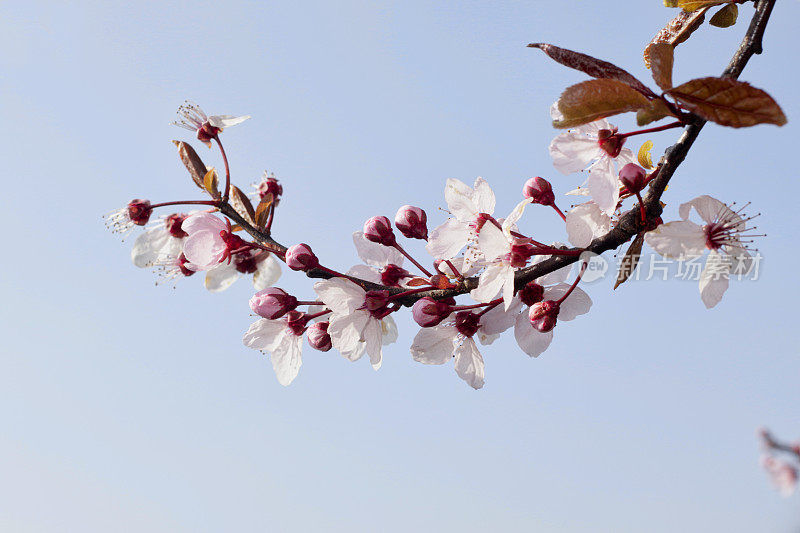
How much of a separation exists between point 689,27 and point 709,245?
2.27 ft

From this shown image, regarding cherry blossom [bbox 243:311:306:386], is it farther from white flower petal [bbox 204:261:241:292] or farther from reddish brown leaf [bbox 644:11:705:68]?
reddish brown leaf [bbox 644:11:705:68]

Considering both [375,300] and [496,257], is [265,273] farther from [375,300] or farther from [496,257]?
[496,257]

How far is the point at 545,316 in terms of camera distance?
168cm

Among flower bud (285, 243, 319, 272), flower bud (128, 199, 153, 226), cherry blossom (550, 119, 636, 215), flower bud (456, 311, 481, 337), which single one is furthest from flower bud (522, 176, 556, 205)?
flower bud (128, 199, 153, 226)

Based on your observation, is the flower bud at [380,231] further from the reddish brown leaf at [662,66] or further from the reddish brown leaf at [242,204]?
the reddish brown leaf at [662,66]

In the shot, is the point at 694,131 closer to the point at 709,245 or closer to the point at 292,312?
the point at 709,245

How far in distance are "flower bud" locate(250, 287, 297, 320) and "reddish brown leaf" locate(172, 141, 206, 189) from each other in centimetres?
41

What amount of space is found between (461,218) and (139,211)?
1.12 meters

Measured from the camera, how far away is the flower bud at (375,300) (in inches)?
67.0

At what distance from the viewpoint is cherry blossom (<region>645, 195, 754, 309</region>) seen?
57.2 inches

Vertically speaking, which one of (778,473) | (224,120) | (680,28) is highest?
(224,120)

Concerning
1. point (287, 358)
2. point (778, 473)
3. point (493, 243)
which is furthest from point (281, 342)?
point (778, 473)

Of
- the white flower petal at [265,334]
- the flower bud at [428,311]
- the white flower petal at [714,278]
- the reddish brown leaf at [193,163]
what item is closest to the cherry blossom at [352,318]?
the flower bud at [428,311]

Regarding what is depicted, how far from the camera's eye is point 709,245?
1.54 metres
